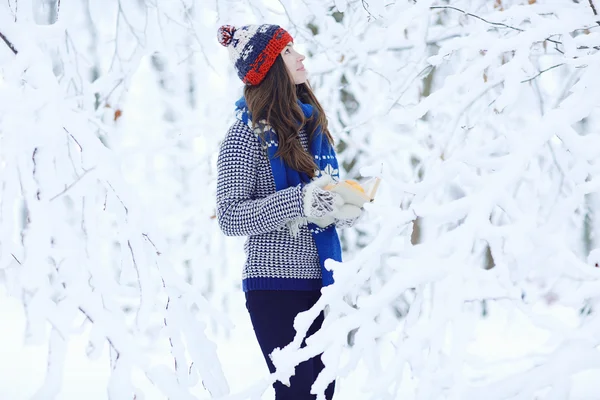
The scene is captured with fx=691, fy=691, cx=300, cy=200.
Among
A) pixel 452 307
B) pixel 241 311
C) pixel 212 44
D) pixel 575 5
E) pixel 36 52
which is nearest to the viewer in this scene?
pixel 452 307

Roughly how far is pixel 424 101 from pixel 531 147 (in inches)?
10.2

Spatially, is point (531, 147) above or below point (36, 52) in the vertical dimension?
below

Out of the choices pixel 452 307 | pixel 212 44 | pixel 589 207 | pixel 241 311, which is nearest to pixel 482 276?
pixel 452 307

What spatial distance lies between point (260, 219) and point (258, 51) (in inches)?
20.8

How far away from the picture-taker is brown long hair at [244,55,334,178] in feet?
6.69

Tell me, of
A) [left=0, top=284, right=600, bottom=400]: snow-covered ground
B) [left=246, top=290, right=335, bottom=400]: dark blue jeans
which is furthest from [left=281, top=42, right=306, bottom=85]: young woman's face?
[left=0, top=284, right=600, bottom=400]: snow-covered ground

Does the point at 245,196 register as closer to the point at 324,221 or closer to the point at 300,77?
the point at 324,221

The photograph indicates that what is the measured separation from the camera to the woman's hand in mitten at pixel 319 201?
191cm

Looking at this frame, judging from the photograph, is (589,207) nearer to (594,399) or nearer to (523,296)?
(594,399)

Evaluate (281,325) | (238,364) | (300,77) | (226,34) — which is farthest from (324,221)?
(238,364)

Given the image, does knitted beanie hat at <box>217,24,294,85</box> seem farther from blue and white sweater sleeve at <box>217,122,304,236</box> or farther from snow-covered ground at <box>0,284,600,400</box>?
snow-covered ground at <box>0,284,600,400</box>

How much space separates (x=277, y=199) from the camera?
1.93 metres

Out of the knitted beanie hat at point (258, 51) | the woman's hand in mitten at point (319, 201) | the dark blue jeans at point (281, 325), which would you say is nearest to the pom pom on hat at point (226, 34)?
the knitted beanie hat at point (258, 51)

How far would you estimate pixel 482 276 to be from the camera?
127 centimetres
